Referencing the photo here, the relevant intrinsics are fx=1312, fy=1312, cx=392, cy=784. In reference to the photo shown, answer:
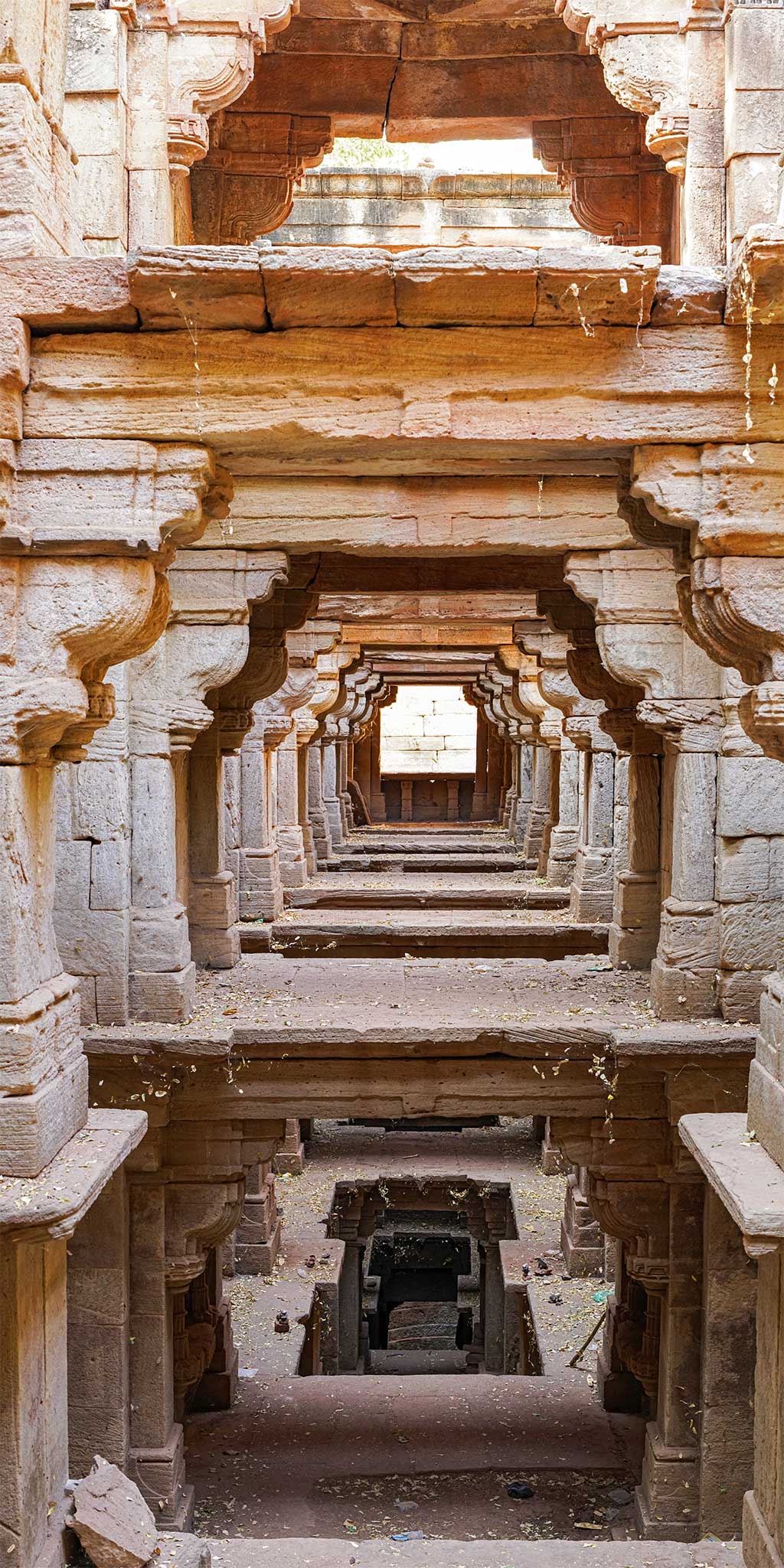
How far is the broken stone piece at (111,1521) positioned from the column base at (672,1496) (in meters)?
3.55

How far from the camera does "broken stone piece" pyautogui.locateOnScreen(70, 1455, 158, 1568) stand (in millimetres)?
4020

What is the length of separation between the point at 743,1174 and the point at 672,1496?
4.15 meters

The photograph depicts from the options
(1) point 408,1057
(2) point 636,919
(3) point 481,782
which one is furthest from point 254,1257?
(3) point 481,782

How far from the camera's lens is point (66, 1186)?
12.3 feet

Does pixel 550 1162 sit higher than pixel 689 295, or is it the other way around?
pixel 689 295

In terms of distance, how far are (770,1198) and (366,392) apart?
255 cm

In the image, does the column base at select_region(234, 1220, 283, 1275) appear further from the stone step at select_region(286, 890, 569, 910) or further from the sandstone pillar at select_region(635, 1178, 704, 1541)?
the sandstone pillar at select_region(635, 1178, 704, 1541)

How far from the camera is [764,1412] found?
4051 millimetres

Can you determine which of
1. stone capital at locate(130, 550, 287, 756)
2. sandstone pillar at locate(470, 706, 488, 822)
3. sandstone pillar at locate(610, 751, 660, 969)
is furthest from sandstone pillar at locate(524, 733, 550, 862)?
stone capital at locate(130, 550, 287, 756)

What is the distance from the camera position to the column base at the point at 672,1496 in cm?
681

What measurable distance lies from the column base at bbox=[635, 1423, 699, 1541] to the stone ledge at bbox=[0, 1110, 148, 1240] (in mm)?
4158

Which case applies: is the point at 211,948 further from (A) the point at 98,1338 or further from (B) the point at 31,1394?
(B) the point at 31,1394

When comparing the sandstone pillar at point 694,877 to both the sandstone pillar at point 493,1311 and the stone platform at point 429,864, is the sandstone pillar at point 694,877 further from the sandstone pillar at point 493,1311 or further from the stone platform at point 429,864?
the stone platform at point 429,864

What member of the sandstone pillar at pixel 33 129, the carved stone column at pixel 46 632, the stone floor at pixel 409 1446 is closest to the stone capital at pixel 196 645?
the carved stone column at pixel 46 632
